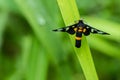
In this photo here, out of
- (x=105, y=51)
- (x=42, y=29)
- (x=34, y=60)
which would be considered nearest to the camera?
(x=42, y=29)

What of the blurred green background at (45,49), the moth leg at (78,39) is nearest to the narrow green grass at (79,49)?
the moth leg at (78,39)

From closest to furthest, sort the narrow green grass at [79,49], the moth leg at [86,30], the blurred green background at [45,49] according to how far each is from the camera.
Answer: the narrow green grass at [79,49] → the moth leg at [86,30] → the blurred green background at [45,49]

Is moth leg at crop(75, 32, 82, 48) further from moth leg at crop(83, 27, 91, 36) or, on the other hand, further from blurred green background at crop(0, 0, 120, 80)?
blurred green background at crop(0, 0, 120, 80)

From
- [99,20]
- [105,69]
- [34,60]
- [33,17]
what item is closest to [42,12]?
[33,17]

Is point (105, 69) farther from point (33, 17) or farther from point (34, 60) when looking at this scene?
point (33, 17)

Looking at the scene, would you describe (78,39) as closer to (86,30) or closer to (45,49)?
(86,30)

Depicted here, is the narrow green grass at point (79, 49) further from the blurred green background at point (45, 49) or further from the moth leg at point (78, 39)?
the blurred green background at point (45, 49)

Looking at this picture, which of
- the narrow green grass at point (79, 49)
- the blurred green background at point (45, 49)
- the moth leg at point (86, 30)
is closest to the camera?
the narrow green grass at point (79, 49)
